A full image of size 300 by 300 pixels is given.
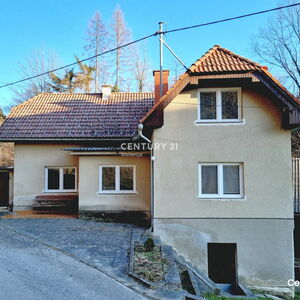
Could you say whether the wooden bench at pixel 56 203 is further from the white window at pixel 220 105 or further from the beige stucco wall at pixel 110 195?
the white window at pixel 220 105

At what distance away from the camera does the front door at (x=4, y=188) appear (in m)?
13.9

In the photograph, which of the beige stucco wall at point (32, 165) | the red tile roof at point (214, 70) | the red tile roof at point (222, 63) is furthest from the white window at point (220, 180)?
the beige stucco wall at point (32, 165)

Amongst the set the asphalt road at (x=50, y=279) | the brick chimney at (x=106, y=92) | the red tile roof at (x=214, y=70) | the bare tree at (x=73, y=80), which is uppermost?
the bare tree at (x=73, y=80)

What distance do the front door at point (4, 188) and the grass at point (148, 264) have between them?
34.7 feet

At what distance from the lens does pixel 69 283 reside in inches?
182

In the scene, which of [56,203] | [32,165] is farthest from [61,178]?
[32,165]

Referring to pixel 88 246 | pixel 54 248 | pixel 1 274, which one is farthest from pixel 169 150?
pixel 1 274

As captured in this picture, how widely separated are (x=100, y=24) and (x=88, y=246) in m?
22.0

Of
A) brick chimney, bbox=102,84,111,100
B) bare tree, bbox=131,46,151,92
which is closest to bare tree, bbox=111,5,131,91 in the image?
bare tree, bbox=131,46,151,92

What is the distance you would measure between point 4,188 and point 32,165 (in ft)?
10.7

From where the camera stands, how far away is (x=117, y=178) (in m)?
11.0

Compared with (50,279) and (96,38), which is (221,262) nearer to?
(50,279)

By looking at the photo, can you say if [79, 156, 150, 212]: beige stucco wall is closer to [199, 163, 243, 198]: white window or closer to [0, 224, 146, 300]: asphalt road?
[199, 163, 243, 198]: white window

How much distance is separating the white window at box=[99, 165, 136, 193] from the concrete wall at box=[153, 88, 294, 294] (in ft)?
8.95
